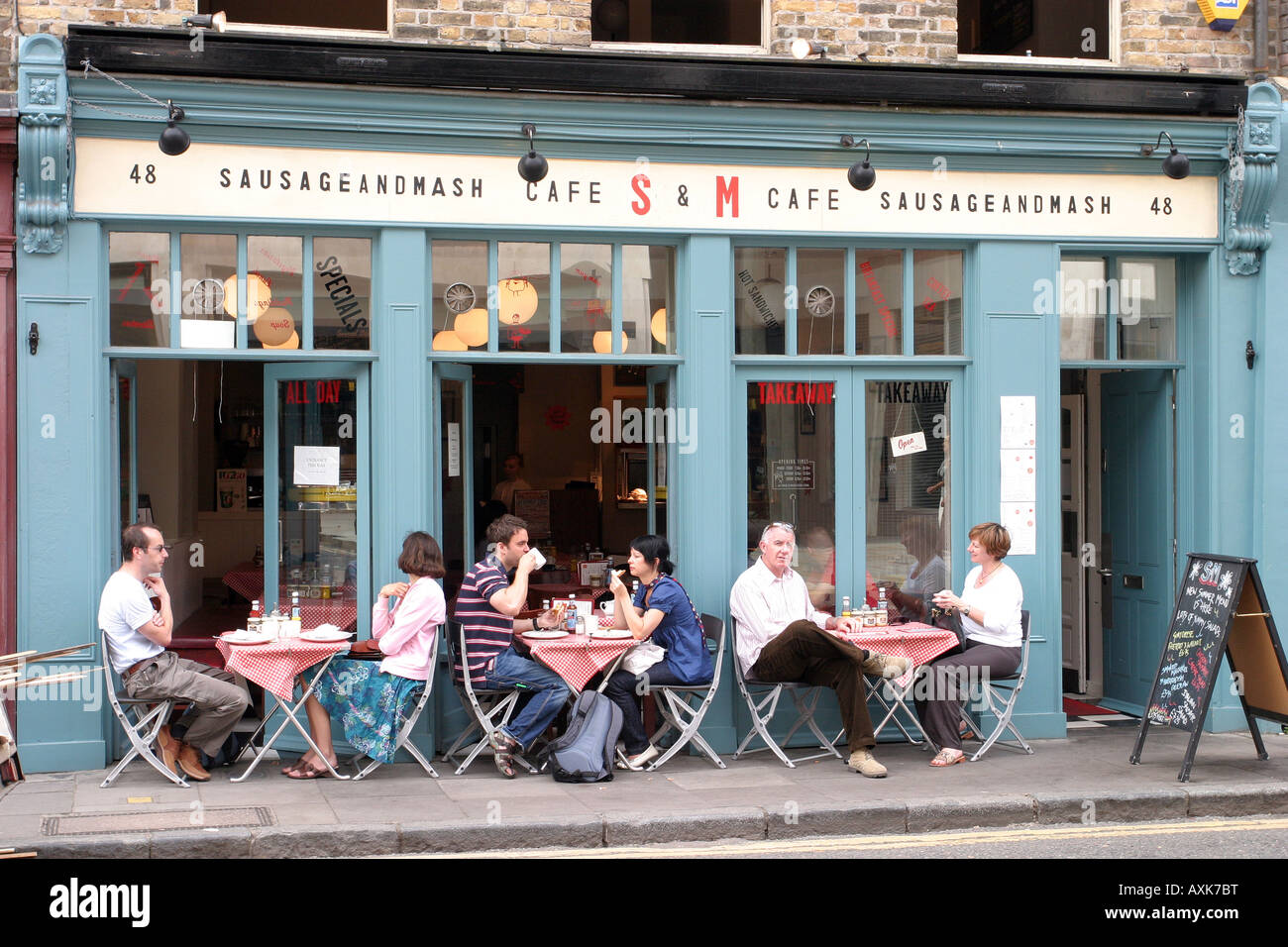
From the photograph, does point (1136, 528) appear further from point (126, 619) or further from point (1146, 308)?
point (126, 619)

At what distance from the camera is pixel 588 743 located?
8391 millimetres

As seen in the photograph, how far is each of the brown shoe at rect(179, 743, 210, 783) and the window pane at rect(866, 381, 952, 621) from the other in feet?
15.6

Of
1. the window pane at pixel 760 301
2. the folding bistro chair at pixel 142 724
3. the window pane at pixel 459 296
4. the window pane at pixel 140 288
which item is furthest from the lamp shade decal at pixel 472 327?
the folding bistro chair at pixel 142 724

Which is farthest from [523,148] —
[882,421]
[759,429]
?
[882,421]

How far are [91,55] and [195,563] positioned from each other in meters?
5.63

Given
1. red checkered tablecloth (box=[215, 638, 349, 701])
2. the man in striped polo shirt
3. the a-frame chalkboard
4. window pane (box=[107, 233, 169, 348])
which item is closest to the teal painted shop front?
window pane (box=[107, 233, 169, 348])

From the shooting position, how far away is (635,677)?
887 centimetres

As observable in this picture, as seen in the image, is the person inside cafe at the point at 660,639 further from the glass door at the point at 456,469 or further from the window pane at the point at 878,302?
the window pane at the point at 878,302

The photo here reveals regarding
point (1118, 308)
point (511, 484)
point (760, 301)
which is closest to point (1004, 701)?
point (1118, 308)

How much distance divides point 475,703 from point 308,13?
5228 mm

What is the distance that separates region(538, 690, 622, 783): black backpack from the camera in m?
8.31

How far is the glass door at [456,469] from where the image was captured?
9.48 m

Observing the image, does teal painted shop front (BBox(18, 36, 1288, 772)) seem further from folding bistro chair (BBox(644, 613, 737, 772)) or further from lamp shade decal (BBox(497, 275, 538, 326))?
folding bistro chair (BBox(644, 613, 737, 772))

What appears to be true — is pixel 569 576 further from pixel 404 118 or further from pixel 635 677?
pixel 404 118
